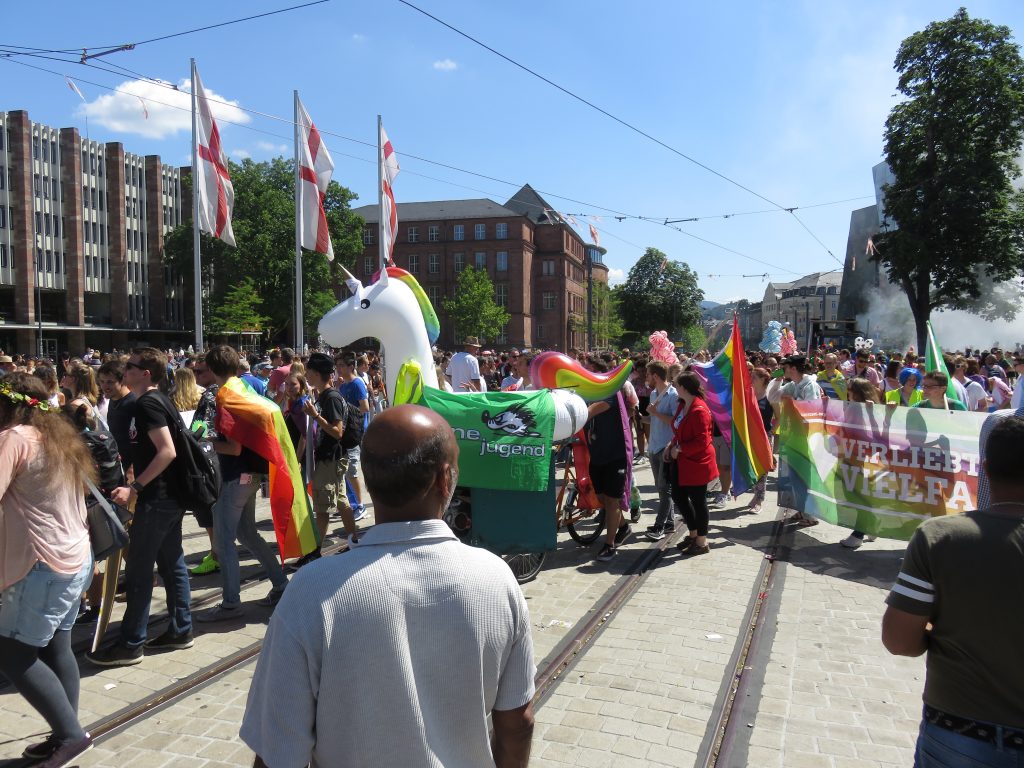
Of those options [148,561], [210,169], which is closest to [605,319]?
[210,169]

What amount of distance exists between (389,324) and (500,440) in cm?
186

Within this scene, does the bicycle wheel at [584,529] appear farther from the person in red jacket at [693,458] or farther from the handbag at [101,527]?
the handbag at [101,527]

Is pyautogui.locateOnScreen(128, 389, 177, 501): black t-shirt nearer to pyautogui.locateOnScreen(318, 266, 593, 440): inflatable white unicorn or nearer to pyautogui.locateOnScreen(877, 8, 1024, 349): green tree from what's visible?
pyautogui.locateOnScreen(318, 266, 593, 440): inflatable white unicorn

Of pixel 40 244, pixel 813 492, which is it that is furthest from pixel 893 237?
pixel 40 244

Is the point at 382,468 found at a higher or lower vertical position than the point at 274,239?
lower

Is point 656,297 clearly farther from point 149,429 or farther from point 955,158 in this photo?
point 149,429

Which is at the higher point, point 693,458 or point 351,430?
point 351,430

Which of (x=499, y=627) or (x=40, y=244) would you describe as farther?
(x=40, y=244)

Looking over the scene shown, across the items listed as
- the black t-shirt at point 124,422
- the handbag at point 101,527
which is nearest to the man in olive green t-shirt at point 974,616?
the handbag at point 101,527

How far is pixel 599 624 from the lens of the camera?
5516 millimetres

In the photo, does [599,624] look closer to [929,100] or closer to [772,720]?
[772,720]

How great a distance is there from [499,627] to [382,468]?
0.45 meters

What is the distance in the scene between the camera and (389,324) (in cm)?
695

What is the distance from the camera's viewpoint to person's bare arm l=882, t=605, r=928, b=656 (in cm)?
220
